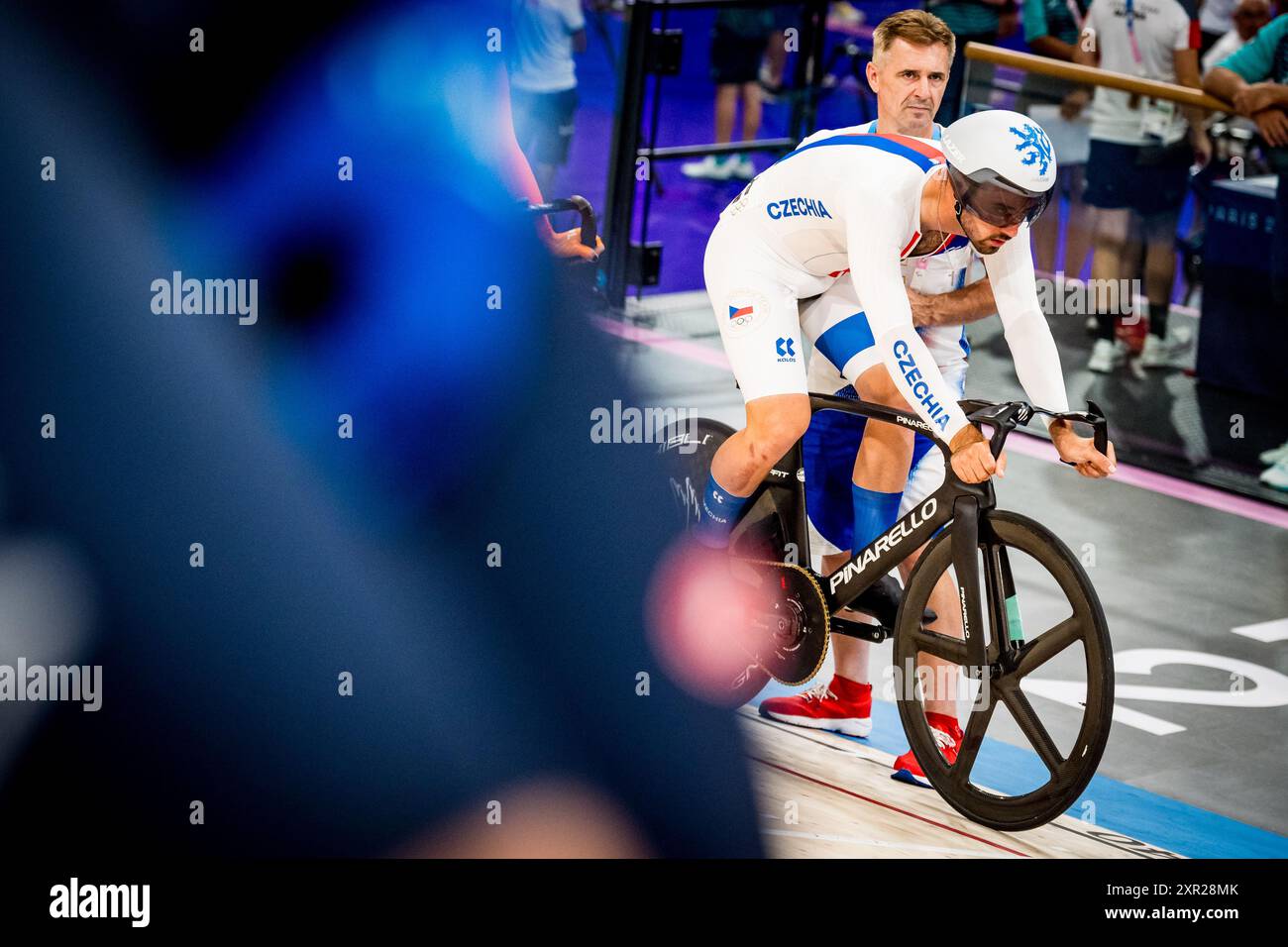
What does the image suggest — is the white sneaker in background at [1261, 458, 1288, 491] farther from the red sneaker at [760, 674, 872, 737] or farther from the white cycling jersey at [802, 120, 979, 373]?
the red sneaker at [760, 674, 872, 737]

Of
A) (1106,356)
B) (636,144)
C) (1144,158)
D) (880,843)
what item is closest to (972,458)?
(880,843)

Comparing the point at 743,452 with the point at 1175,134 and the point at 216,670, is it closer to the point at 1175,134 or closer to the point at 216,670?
the point at 216,670

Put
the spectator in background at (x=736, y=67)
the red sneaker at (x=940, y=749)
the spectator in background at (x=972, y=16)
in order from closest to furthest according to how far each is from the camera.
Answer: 1. the red sneaker at (x=940, y=749)
2. the spectator in background at (x=972, y=16)
3. the spectator in background at (x=736, y=67)

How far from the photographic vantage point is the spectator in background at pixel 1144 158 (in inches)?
325

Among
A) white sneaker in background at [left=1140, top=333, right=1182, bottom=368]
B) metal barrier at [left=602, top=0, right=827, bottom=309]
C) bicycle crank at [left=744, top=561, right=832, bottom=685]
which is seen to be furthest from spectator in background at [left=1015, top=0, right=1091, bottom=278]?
bicycle crank at [left=744, top=561, right=832, bottom=685]

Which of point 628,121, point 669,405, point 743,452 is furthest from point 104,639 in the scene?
point 628,121

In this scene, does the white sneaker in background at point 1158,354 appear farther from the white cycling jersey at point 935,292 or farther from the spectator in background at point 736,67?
the white cycling jersey at point 935,292

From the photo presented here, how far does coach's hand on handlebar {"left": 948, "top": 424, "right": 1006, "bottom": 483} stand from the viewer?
4223 millimetres

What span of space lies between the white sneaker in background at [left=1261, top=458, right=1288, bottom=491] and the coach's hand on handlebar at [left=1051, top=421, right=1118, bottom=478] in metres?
3.84

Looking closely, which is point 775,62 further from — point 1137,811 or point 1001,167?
point 1001,167

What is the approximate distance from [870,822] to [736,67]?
818 cm

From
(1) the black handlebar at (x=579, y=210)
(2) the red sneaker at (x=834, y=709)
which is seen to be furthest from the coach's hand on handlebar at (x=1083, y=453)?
(1) the black handlebar at (x=579, y=210)

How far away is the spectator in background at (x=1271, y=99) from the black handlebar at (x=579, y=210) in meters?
3.79

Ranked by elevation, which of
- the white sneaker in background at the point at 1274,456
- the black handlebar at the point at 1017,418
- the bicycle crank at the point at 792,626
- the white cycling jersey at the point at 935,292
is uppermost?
the white cycling jersey at the point at 935,292
